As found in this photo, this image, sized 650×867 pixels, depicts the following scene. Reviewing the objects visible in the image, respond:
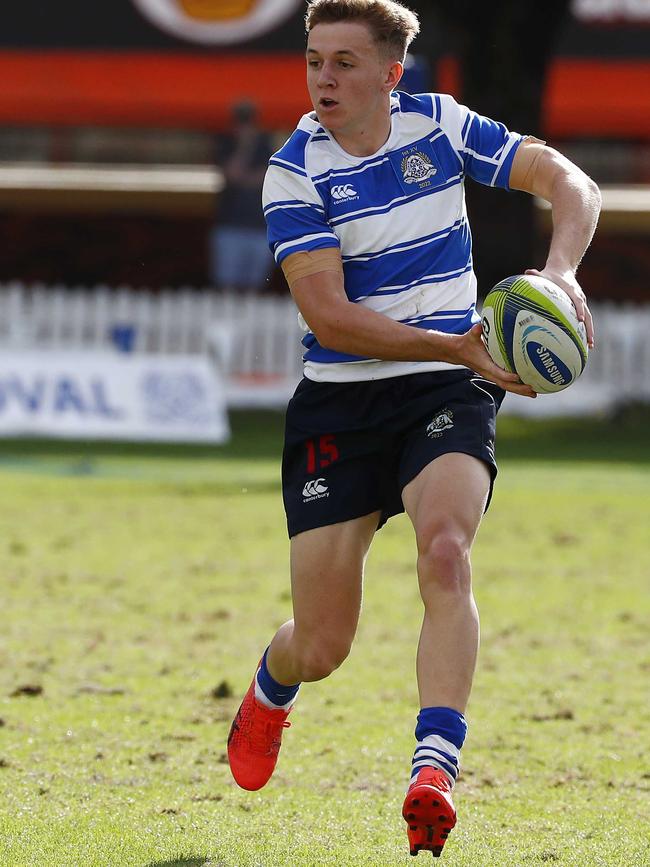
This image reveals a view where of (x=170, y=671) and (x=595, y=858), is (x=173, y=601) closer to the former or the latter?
(x=170, y=671)

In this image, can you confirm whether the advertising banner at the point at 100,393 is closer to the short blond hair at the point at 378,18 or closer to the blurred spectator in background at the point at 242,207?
the blurred spectator in background at the point at 242,207

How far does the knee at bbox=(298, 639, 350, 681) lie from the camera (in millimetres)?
5016

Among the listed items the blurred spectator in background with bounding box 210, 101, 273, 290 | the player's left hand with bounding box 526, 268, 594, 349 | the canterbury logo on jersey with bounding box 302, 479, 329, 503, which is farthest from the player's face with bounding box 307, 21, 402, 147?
the blurred spectator in background with bounding box 210, 101, 273, 290

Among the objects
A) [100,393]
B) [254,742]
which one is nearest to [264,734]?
[254,742]

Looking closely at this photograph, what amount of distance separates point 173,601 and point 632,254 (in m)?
17.0

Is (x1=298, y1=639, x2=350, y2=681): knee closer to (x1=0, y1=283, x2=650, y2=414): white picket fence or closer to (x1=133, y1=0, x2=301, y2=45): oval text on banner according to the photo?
(x1=0, y1=283, x2=650, y2=414): white picket fence

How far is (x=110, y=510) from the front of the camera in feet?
41.0

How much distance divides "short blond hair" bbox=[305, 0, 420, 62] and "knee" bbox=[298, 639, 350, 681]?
6.10 ft

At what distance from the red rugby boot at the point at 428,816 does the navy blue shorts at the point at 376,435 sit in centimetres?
103

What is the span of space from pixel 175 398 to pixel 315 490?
1196 cm

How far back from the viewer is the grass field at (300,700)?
187 inches

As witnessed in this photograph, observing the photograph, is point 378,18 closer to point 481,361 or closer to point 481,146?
point 481,146

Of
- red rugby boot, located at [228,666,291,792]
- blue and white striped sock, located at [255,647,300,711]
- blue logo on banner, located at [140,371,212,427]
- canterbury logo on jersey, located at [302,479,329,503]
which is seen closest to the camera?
canterbury logo on jersey, located at [302,479,329,503]

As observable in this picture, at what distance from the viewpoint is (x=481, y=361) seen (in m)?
4.57
